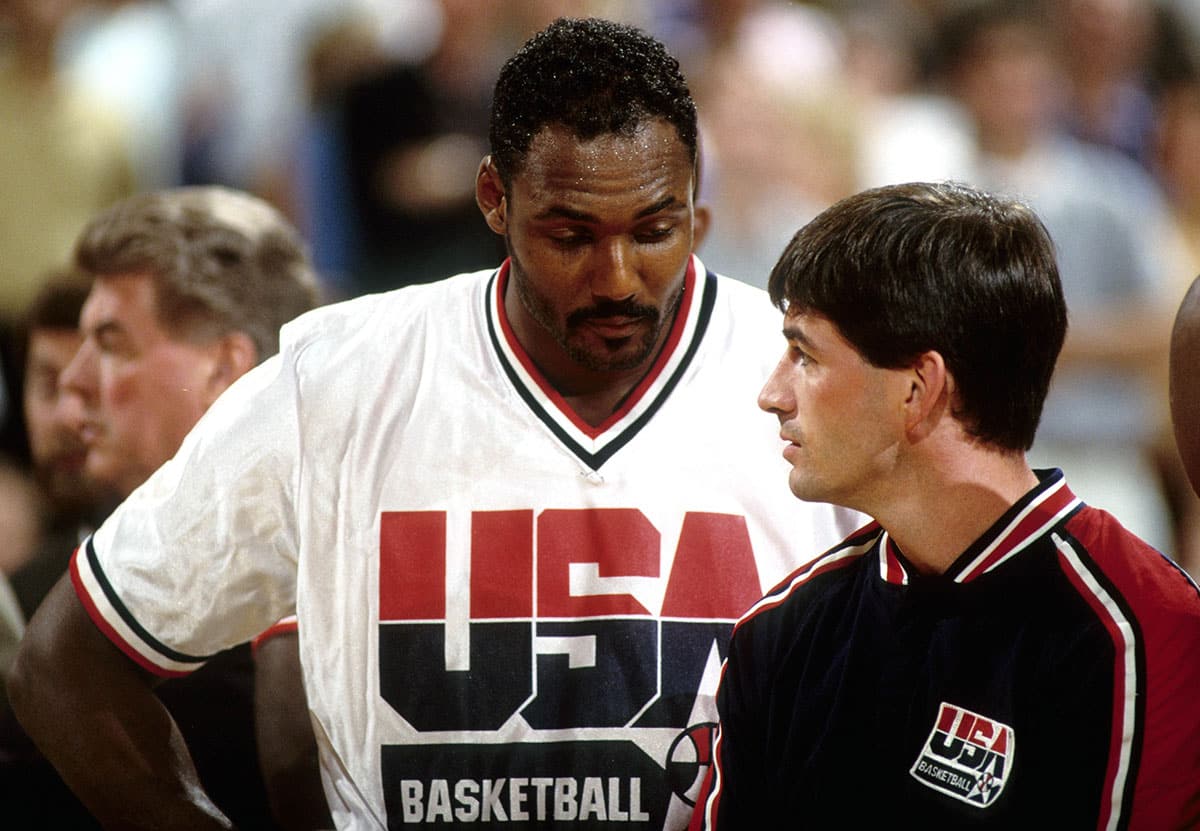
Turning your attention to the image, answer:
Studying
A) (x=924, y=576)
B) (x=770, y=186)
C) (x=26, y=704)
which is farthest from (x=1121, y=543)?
(x=770, y=186)

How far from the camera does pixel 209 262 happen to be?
275 cm

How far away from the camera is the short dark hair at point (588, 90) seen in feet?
7.14

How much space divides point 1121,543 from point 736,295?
2.40 ft

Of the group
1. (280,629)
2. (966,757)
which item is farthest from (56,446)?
(966,757)

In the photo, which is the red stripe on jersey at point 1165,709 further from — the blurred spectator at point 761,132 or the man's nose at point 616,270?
the blurred spectator at point 761,132

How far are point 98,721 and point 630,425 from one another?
848 millimetres

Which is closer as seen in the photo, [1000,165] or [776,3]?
[1000,165]

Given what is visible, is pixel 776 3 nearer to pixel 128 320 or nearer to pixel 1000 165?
pixel 1000 165

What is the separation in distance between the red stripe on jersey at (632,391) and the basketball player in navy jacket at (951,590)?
0.30m

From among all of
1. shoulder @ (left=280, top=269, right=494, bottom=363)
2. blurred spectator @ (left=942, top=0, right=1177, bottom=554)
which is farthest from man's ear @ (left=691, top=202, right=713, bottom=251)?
blurred spectator @ (left=942, top=0, right=1177, bottom=554)

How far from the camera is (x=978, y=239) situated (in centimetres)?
198

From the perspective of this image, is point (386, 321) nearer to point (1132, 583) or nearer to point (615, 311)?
point (615, 311)

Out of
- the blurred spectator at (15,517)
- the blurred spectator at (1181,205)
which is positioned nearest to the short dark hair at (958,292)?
the blurred spectator at (15,517)

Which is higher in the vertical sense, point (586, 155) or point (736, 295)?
point (586, 155)
